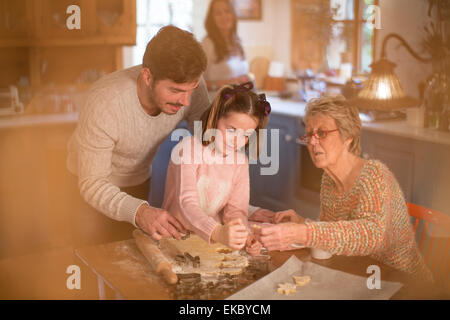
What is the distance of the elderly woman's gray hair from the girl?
15 cm

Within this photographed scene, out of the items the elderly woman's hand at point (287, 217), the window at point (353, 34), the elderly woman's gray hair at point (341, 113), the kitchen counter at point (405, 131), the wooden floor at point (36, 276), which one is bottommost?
the wooden floor at point (36, 276)

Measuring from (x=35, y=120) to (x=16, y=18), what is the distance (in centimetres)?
68

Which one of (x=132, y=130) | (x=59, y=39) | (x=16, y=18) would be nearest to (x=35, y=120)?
(x=59, y=39)

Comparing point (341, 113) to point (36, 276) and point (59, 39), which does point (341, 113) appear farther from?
point (59, 39)

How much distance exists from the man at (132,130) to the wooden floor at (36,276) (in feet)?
2.22

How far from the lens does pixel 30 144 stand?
9.65 feet

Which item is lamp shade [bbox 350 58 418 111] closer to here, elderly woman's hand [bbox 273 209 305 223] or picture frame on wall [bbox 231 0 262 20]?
elderly woman's hand [bbox 273 209 305 223]

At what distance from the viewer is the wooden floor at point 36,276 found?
8.26 ft

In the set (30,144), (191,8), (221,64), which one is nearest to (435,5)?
(221,64)

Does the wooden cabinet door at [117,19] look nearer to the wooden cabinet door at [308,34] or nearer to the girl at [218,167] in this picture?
the wooden cabinet door at [308,34]

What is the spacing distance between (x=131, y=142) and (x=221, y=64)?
1.79m

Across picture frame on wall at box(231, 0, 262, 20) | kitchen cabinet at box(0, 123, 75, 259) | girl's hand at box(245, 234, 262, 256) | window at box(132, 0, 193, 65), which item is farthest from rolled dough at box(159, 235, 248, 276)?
picture frame on wall at box(231, 0, 262, 20)

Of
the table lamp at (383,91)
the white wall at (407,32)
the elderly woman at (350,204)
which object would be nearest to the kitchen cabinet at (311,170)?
the table lamp at (383,91)

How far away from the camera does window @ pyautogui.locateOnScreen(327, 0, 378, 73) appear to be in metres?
3.45
